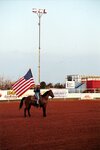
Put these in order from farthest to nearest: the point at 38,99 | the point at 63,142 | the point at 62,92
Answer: the point at 62,92 < the point at 38,99 < the point at 63,142

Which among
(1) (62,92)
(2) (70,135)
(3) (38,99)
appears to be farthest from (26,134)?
(1) (62,92)

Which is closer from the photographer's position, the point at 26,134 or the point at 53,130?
the point at 26,134

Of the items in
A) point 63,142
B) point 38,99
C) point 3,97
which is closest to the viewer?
point 63,142

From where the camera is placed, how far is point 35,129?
14.2 meters

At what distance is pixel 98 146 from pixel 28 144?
1800mm

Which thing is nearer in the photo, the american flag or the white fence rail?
the american flag

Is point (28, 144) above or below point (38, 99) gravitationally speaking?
below

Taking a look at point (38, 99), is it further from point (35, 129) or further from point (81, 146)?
point (81, 146)

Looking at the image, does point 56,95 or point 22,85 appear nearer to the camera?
point 22,85

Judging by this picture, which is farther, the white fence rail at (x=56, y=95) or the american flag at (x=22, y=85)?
the white fence rail at (x=56, y=95)

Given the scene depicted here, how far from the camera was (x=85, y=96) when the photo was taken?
50344 millimetres

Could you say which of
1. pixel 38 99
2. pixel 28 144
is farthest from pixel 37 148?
pixel 38 99

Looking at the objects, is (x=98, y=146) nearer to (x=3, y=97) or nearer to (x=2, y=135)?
(x=2, y=135)

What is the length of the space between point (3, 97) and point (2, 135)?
3148 cm
